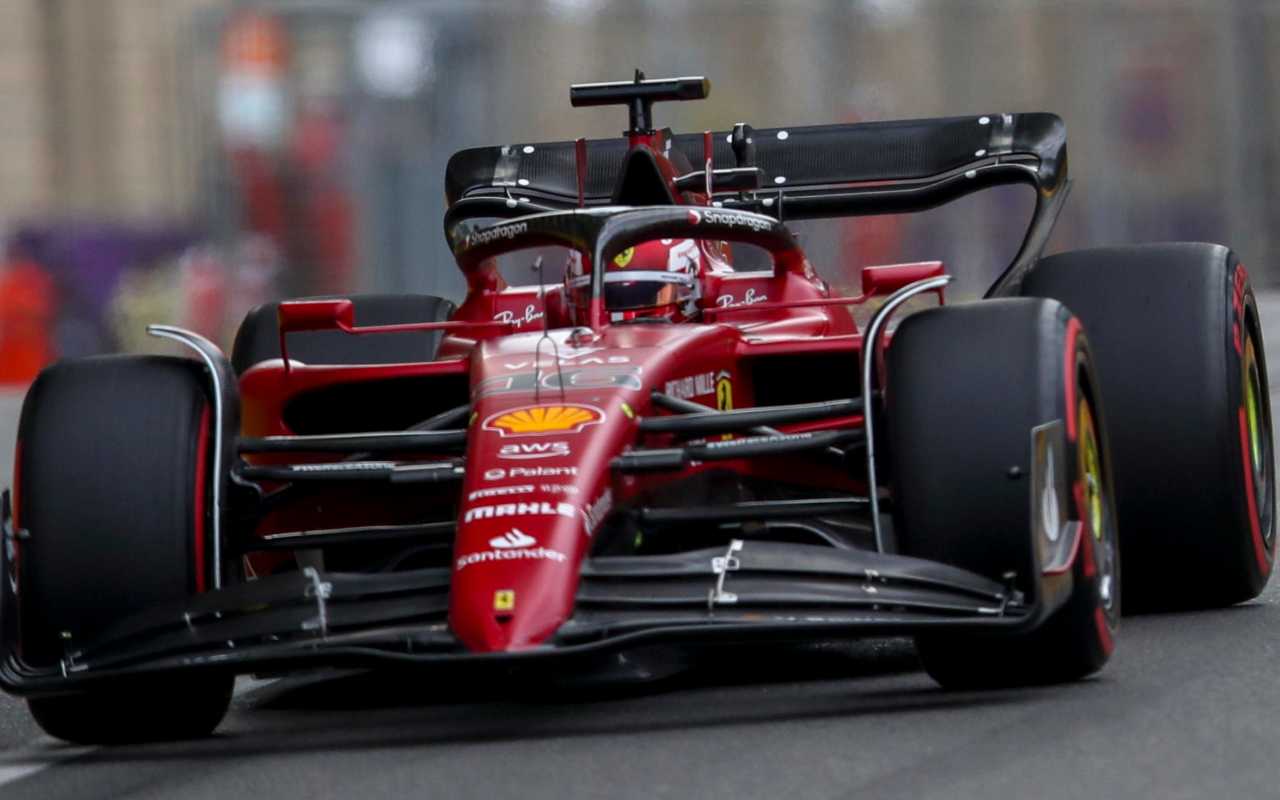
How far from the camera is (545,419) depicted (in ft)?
17.3

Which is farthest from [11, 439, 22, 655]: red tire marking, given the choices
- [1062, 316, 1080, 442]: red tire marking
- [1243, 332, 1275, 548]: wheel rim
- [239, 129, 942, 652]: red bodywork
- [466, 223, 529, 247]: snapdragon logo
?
[1243, 332, 1275, 548]: wheel rim

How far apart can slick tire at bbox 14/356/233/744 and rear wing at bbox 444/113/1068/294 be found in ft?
8.74

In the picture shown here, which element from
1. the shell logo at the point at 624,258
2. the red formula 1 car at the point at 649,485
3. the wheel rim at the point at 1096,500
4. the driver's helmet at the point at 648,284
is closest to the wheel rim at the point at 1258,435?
the red formula 1 car at the point at 649,485

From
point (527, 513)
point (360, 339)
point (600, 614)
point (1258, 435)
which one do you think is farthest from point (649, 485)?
point (360, 339)

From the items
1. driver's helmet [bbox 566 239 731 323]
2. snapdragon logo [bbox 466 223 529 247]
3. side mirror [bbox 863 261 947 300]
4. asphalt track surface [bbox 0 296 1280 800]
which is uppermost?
snapdragon logo [bbox 466 223 529 247]

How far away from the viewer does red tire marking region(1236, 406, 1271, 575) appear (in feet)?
20.5

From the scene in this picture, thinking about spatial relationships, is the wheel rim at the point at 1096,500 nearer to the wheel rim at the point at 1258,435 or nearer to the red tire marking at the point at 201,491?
the wheel rim at the point at 1258,435

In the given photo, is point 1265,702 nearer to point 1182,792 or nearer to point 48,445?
point 1182,792

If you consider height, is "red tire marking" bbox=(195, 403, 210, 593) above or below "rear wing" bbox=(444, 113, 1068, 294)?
below

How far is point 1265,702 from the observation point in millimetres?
4918

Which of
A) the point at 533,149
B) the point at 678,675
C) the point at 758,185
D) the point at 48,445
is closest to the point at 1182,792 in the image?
the point at 678,675

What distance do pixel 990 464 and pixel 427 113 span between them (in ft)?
23.7

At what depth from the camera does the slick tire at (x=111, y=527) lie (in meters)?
5.20

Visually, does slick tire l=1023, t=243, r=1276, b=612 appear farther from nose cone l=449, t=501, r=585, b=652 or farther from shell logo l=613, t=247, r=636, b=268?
nose cone l=449, t=501, r=585, b=652
